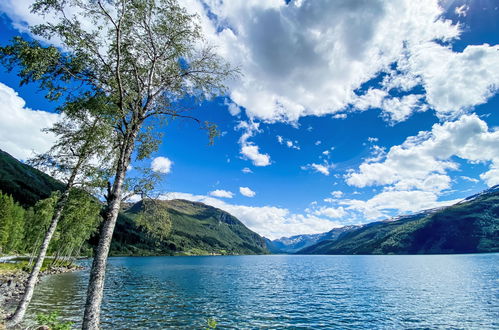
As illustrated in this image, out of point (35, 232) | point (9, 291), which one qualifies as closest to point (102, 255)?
point (9, 291)

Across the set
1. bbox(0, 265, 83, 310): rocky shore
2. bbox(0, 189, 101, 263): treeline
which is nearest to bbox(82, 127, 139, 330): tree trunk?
bbox(0, 189, 101, 263): treeline

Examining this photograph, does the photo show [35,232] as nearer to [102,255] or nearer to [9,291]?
[9,291]

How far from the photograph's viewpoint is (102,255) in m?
11.5

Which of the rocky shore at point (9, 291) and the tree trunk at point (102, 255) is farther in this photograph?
the rocky shore at point (9, 291)

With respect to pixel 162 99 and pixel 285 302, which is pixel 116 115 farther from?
pixel 285 302

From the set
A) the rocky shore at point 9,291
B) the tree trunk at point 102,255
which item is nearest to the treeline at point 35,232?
the rocky shore at point 9,291

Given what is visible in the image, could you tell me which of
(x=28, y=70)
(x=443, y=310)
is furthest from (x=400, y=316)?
(x=28, y=70)

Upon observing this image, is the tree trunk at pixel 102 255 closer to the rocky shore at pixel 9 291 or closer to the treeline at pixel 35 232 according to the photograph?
the treeline at pixel 35 232

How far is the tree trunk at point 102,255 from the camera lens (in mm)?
10914

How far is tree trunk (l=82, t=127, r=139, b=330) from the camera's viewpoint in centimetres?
1091

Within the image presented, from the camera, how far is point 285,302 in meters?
45.9

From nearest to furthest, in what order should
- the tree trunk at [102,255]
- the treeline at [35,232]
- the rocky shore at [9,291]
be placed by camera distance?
1. the tree trunk at [102,255]
2. the rocky shore at [9,291]
3. the treeline at [35,232]

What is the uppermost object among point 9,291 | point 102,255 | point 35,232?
point 35,232

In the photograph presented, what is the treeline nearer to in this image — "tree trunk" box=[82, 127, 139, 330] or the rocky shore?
the rocky shore
